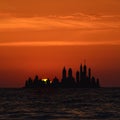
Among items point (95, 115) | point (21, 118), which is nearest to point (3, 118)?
point (21, 118)

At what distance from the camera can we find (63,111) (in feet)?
202

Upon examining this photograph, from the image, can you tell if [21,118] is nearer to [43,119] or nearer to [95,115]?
[43,119]

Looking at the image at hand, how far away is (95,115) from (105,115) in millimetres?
1093

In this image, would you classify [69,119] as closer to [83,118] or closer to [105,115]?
[83,118]

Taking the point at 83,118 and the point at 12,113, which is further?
the point at 12,113

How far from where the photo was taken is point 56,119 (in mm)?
52438

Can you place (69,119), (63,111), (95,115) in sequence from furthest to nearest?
(63,111) < (95,115) < (69,119)

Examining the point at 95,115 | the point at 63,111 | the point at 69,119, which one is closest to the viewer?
the point at 69,119

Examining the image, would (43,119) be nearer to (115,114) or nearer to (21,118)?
(21,118)

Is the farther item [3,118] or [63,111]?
[63,111]

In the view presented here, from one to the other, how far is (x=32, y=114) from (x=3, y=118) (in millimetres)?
5271

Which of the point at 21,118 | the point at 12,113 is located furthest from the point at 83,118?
the point at 12,113

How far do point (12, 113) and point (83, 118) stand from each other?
8.90m

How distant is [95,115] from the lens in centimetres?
5616
